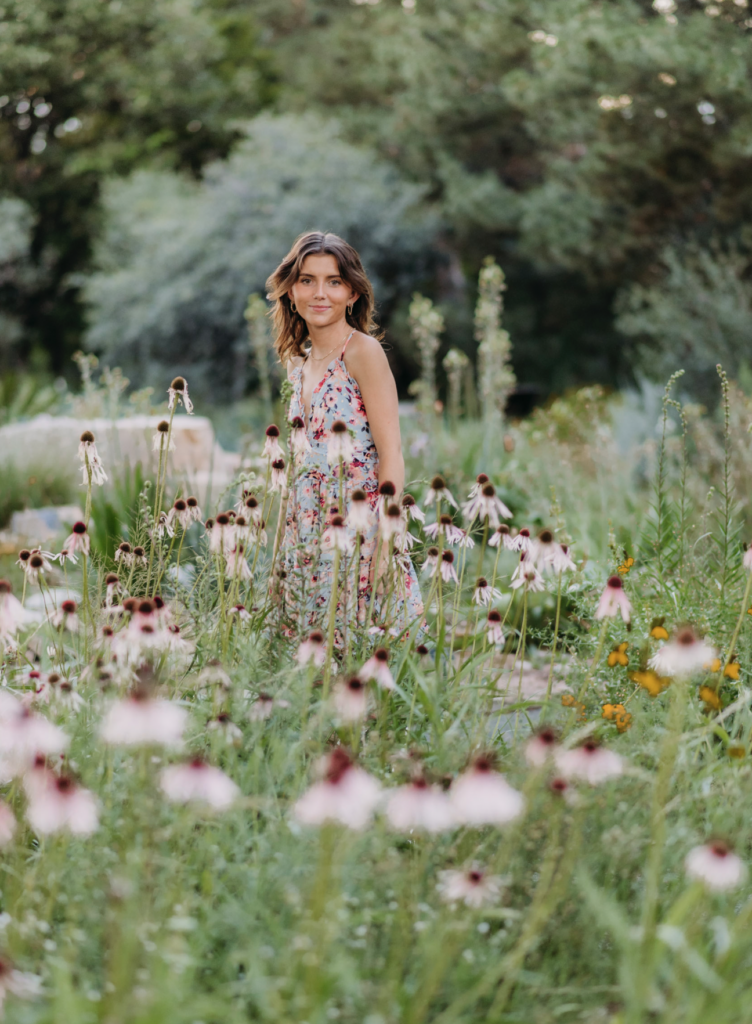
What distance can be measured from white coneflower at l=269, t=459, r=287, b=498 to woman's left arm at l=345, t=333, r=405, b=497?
65 centimetres

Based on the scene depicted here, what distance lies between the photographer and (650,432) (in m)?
8.03

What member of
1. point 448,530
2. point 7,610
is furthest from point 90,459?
point 448,530

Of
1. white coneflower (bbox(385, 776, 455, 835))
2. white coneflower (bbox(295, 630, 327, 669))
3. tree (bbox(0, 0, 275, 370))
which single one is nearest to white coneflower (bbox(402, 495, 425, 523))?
white coneflower (bbox(295, 630, 327, 669))

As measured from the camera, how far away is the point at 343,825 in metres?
1.56

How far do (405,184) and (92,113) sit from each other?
6.87m

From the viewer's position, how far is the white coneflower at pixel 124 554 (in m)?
2.68

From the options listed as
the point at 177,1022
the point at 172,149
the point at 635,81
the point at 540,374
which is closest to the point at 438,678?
the point at 177,1022

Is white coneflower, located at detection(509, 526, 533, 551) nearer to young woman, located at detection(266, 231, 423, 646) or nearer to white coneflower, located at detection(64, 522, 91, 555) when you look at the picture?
young woman, located at detection(266, 231, 423, 646)

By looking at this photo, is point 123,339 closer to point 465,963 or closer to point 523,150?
point 523,150

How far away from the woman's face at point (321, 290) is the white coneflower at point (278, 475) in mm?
929

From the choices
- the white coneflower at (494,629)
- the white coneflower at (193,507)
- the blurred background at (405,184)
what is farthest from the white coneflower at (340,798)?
the blurred background at (405,184)

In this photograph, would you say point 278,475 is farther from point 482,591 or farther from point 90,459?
point 482,591

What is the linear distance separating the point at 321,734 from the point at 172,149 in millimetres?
18844

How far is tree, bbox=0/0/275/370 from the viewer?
16141 millimetres
